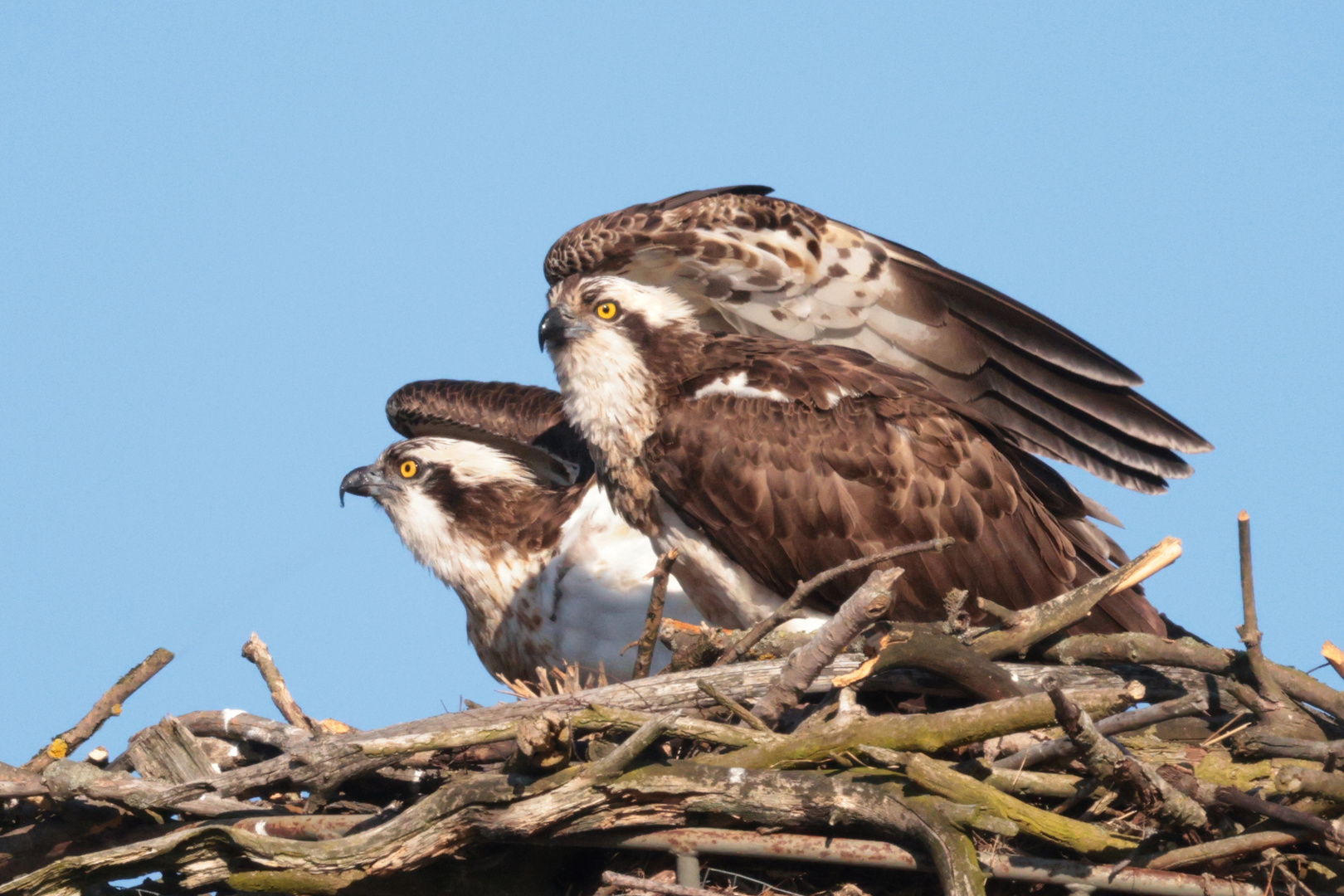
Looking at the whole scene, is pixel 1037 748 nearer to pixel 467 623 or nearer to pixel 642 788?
pixel 642 788

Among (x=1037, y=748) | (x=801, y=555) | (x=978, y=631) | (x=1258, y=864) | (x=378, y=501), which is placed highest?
(x=378, y=501)

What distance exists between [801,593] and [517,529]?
295cm

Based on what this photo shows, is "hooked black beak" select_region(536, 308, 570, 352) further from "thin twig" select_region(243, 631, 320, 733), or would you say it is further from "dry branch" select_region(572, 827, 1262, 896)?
"dry branch" select_region(572, 827, 1262, 896)

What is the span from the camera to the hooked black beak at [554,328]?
6.71 metres

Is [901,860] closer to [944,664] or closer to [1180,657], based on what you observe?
[944,664]

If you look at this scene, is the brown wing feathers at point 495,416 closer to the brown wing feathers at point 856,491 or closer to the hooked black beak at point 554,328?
the hooked black beak at point 554,328

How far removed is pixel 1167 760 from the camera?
4.76m

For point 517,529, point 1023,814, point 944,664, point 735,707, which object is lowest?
point 1023,814

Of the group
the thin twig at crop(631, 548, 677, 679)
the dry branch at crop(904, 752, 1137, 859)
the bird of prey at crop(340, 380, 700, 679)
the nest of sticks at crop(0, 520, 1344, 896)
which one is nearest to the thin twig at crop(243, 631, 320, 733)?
the nest of sticks at crop(0, 520, 1344, 896)

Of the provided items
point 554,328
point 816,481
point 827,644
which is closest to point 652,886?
point 827,644

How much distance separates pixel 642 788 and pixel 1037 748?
3.72 ft

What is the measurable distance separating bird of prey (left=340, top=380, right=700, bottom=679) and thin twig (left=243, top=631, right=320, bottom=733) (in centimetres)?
162

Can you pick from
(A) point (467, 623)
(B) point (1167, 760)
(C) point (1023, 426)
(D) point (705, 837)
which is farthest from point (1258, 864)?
(A) point (467, 623)

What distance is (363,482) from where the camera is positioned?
25.5ft
